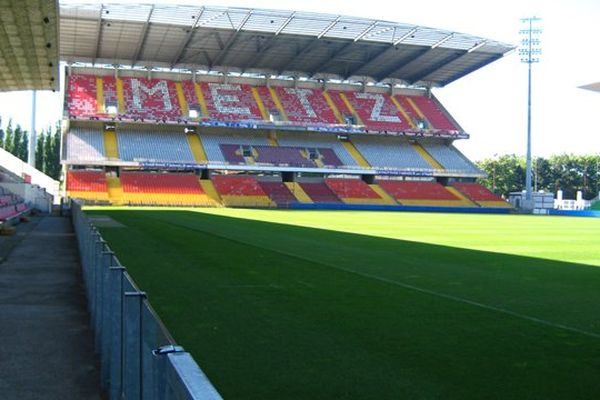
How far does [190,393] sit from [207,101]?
64419mm

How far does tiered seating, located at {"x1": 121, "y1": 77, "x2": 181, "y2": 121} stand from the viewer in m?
61.3

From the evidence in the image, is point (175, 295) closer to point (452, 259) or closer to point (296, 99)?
point (452, 259)

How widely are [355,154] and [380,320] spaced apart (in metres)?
59.1

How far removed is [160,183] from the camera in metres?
56.3

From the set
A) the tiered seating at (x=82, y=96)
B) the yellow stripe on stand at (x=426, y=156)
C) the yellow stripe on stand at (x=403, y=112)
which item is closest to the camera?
the tiered seating at (x=82, y=96)

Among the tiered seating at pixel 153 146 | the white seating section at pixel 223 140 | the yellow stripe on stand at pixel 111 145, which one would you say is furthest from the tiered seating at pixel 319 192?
the yellow stripe on stand at pixel 111 145

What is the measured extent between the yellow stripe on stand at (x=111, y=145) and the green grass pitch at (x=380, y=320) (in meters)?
42.7

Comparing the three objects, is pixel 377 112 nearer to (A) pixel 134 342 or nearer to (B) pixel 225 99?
(B) pixel 225 99

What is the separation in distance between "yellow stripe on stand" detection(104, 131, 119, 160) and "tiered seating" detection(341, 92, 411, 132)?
25375 mm

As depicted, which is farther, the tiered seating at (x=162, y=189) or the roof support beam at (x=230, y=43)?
the tiered seating at (x=162, y=189)

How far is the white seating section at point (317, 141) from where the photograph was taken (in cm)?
6575

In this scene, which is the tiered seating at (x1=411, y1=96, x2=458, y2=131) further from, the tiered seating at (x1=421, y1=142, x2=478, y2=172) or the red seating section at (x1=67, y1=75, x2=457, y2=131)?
the tiered seating at (x1=421, y1=142, x2=478, y2=172)

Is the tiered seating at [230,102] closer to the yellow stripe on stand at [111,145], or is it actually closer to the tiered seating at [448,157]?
the yellow stripe on stand at [111,145]

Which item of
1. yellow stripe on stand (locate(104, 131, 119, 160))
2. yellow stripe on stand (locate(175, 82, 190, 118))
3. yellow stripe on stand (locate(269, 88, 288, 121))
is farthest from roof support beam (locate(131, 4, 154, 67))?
yellow stripe on stand (locate(269, 88, 288, 121))
